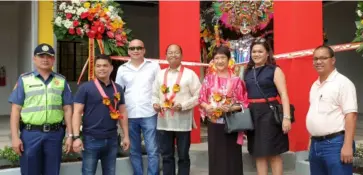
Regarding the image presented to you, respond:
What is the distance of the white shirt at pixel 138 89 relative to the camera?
4789mm

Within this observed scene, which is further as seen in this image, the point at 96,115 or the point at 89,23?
the point at 89,23

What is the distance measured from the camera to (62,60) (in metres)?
14.6

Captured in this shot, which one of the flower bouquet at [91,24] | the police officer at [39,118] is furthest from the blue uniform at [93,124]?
the flower bouquet at [91,24]

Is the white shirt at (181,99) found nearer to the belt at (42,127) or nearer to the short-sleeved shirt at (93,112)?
the short-sleeved shirt at (93,112)

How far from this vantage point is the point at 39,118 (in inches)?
150

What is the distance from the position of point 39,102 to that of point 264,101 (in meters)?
2.08

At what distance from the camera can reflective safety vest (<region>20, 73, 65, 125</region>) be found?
3.81 meters

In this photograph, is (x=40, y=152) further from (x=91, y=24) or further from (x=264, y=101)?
(x=91, y=24)

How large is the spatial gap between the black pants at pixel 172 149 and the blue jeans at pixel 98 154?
2.11 ft

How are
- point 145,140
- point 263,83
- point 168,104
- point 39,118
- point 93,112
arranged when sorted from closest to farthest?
1. point 39,118
2. point 263,83
3. point 93,112
4. point 168,104
5. point 145,140

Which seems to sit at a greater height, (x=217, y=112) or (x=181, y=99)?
(x=181, y=99)

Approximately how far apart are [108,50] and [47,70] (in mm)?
1864

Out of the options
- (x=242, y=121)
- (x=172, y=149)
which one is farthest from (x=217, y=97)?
(x=172, y=149)

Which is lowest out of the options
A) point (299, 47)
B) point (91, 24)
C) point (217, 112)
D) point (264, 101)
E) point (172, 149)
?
point (172, 149)
